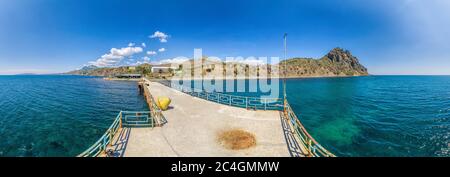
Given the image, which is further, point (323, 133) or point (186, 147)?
point (323, 133)

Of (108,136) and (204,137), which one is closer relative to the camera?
(108,136)

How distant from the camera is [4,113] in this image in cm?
2447

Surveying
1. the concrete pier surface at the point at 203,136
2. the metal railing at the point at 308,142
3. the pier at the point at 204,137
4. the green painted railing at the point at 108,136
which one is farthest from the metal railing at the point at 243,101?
the green painted railing at the point at 108,136

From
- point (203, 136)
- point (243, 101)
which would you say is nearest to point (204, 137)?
point (203, 136)

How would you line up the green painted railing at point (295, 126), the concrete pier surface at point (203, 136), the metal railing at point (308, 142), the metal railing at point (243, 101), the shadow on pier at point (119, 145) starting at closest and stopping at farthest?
the metal railing at point (308, 142)
the green painted railing at point (295, 126)
the shadow on pier at point (119, 145)
the concrete pier surface at point (203, 136)
the metal railing at point (243, 101)

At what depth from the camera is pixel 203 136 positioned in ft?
32.3

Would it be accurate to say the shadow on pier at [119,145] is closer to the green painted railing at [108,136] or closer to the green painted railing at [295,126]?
the green painted railing at [108,136]

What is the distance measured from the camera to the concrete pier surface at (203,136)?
7906 mm

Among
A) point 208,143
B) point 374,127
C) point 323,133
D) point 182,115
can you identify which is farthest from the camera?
point 374,127

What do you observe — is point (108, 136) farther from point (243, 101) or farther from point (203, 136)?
point (243, 101)
